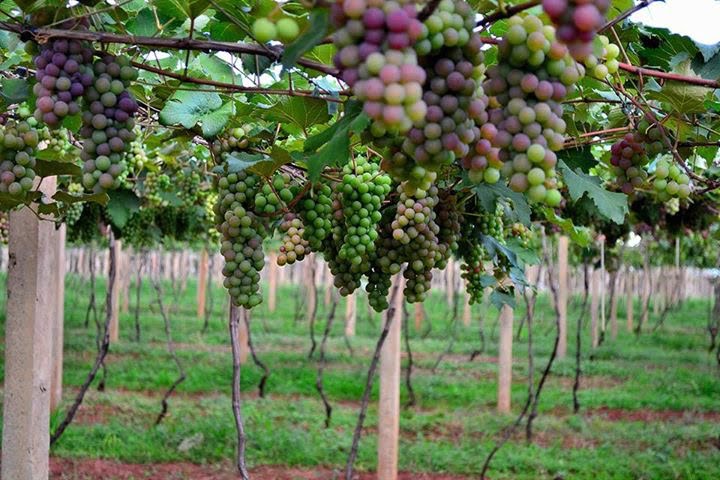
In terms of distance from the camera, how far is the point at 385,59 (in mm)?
722

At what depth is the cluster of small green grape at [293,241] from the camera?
6.35 feet

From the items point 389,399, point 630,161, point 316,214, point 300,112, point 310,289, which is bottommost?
point 389,399

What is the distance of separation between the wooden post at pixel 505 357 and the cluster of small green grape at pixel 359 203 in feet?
16.5

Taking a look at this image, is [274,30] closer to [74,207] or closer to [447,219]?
[447,219]

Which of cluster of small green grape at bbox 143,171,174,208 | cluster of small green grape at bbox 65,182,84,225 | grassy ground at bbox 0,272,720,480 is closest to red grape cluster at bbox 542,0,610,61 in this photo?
cluster of small green grape at bbox 143,171,174,208

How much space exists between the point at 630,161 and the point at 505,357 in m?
5.76

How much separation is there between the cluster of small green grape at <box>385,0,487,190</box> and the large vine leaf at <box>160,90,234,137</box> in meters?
1.06

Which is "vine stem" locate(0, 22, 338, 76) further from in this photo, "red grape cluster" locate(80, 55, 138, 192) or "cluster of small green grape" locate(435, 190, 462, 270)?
"cluster of small green grape" locate(435, 190, 462, 270)

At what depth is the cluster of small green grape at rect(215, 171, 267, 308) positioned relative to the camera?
1.89 m

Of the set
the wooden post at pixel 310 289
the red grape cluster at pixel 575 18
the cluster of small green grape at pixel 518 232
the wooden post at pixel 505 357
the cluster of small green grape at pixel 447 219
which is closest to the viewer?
the red grape cluster at pixel 575 18

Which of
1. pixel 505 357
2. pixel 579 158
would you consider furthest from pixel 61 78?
pixel 505 357

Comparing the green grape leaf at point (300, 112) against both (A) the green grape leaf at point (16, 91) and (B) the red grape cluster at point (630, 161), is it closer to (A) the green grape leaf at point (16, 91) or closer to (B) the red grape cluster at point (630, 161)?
(A) the green grape leaf at point (16, 91)

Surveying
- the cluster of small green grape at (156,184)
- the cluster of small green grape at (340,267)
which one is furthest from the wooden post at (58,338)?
the cluster of small green grape at (340,267)

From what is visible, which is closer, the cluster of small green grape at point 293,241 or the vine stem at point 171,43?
the vine stem at point 171,43
